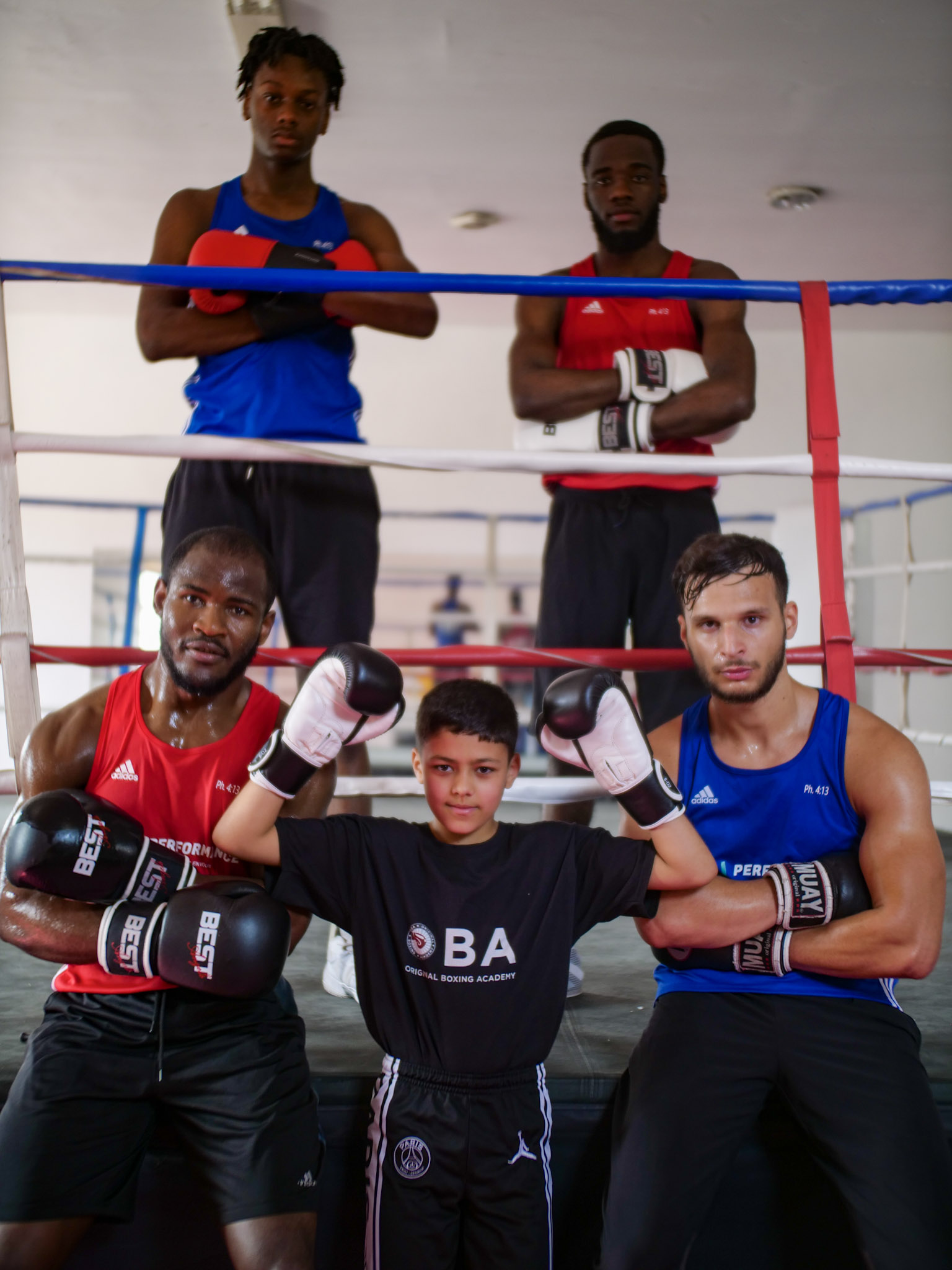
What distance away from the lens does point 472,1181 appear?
1176mm

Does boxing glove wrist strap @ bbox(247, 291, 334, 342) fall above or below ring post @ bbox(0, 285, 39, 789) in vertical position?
above

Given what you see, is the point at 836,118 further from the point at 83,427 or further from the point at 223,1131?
the point at 83,427

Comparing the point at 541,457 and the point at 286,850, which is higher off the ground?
the point at 541,457

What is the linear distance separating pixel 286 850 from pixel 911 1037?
2.84 feet

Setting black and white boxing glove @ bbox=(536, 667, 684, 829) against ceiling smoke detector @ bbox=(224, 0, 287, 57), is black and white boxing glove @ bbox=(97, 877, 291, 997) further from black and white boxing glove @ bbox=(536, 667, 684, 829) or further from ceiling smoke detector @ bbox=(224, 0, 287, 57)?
ceiling smoke detector @ bbox=(224, 0, 287, 57)

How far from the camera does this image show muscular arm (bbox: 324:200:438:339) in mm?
1683

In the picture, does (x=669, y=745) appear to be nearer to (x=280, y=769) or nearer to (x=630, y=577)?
(x=630, y=577)

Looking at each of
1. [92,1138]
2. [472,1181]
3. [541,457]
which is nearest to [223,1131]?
[92,1138]

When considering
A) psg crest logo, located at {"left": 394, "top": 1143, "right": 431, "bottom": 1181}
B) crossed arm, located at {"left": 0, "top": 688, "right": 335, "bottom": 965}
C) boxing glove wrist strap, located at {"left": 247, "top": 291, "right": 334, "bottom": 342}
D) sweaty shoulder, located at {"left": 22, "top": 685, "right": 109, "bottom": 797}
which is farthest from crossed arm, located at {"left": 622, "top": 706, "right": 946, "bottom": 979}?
boxing glove wrist strap, located at {"left": 247, "top": 291, "right": 334, "bottom": 342}

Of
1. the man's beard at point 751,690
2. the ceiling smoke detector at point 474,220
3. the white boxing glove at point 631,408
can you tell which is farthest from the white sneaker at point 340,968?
the ceiling smoke detector at point 474,220

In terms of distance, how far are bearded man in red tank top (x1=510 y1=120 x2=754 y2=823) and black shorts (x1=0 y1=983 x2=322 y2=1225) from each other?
706 millimetres

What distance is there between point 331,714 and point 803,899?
2.11 ft

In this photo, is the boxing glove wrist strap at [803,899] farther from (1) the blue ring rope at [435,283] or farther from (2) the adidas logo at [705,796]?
(1) the blue ring rope at [435,283]

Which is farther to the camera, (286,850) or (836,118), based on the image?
(836,118)
